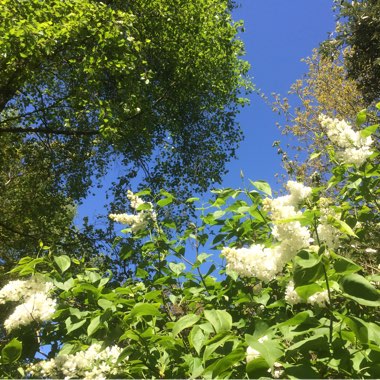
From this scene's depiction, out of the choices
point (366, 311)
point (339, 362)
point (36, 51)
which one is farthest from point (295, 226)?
point (36, 51)

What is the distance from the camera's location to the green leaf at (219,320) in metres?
1.31

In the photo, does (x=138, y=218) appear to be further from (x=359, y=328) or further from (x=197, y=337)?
(x=359, y=328)

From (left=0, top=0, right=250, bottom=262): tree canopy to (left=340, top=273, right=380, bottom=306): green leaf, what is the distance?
568 cm

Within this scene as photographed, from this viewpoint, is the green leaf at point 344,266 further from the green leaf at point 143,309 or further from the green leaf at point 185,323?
the green leaf at point 143,309

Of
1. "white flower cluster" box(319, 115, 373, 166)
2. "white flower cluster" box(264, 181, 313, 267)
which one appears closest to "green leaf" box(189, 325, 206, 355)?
"white flower cluster" box(264, 181, 313, 267)

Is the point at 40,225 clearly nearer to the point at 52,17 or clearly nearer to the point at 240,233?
the point at 52,17

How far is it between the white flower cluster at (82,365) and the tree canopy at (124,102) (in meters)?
5.07

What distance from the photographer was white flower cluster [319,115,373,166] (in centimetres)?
189

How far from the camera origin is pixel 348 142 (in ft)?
6.54

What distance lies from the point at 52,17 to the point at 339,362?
20.1 feet

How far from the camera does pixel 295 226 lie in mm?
1358

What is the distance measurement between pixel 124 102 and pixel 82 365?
19.9 feet

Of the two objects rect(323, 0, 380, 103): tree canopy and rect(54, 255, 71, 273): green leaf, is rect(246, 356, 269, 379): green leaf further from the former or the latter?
rect(323, 0, 380, 103): tree canopy

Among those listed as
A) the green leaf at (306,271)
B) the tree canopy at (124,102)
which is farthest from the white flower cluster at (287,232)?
the tree canopy at (124,102)
